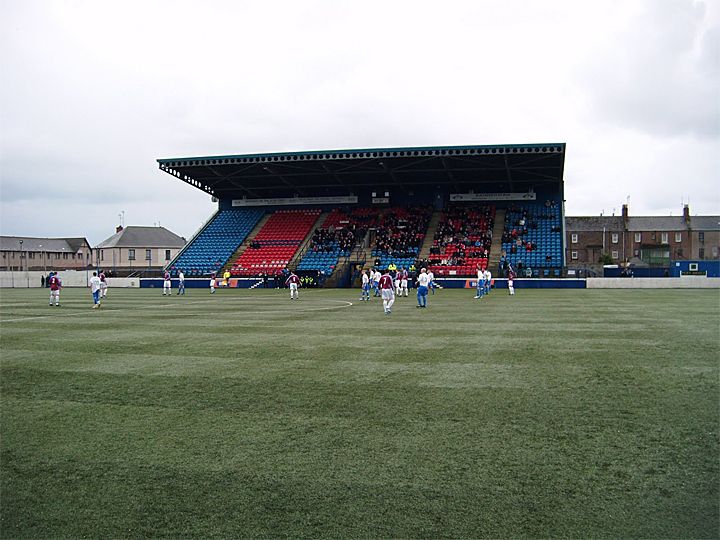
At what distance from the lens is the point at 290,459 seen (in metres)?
6.25

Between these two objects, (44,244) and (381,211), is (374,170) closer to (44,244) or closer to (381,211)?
(381,211)

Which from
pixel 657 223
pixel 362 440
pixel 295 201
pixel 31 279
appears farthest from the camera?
pixel 657 223

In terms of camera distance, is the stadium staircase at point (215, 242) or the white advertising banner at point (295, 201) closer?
the stadium staircase at point (215, 242)

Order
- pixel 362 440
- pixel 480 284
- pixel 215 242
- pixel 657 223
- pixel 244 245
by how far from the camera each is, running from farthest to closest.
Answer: pixel 657 223
pixel 215 242
pixel 244 245
pixel 480 284
pixel 362 440

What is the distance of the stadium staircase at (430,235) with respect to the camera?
178 feet

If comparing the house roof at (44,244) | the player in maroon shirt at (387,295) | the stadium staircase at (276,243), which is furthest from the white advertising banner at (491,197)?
the house roof at (44,244)

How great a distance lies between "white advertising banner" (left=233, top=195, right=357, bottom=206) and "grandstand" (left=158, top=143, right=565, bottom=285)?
11 cm

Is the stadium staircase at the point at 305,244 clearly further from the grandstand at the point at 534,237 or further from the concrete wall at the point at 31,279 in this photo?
the concrete wall at the point at 31,279

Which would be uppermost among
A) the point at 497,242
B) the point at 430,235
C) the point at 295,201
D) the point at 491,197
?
the point at 295,201

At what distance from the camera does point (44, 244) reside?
109625mm

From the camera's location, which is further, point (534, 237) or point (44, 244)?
point (44, 244)

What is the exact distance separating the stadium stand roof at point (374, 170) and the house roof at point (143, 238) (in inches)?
1716

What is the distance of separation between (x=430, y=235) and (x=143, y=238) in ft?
214

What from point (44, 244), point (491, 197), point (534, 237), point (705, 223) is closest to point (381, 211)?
point (491, 197)
